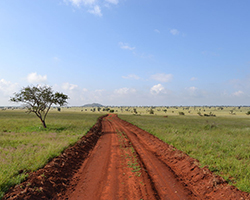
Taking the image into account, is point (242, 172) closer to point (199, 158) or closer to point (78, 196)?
point (199, 158)

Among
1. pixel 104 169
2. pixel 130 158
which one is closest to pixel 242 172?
pixel 130 158

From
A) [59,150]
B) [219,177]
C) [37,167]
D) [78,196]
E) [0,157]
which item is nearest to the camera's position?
[78,196]

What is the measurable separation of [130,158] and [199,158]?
4.49m

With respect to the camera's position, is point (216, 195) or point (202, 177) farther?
point (202, 177)

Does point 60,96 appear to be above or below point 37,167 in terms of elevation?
above

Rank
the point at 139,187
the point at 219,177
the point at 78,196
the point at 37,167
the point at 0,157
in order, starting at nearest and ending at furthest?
the point at 78,196 < the point at 139,187 < the point at 219,177 < the point at 37,167 < the point at 0,157

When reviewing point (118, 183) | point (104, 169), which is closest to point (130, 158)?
point (104, 169)

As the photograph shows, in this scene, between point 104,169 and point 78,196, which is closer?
point 78,196

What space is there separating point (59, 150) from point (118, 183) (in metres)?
6.57

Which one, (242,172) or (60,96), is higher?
(60,96)

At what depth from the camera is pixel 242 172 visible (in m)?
7.70

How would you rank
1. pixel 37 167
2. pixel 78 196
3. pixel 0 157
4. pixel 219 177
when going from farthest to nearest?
pixel 0 157
pixel 37 167
pixel 219 177
pixel 78 196

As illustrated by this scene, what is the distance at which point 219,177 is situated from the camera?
7316 millimetres

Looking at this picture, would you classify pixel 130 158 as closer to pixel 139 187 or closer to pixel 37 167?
pixel 139 187
